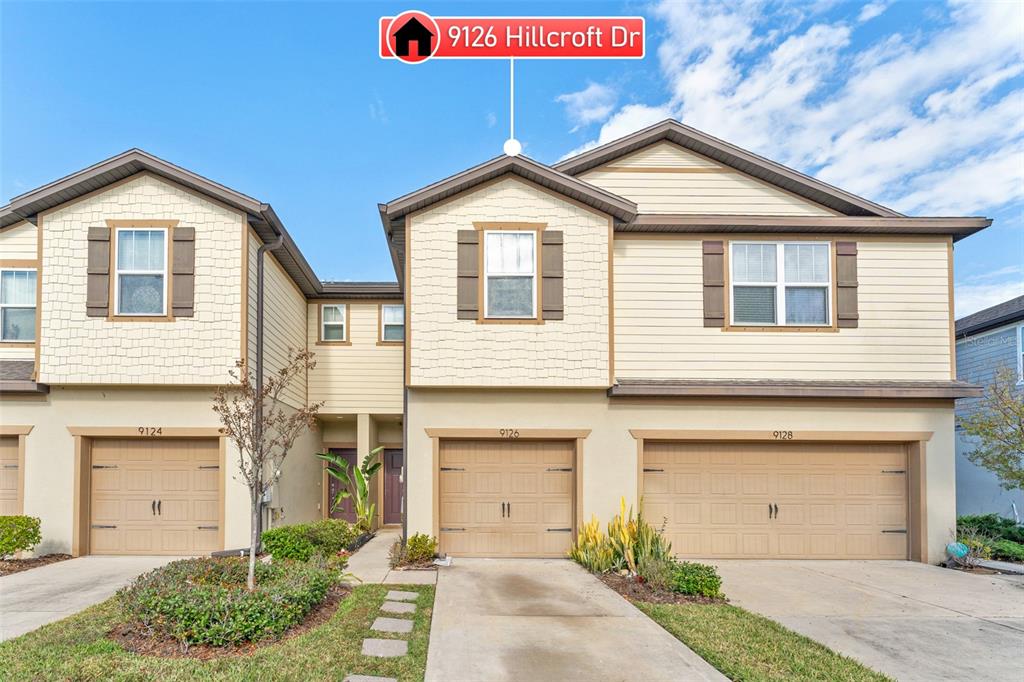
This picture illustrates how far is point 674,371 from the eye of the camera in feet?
35.4

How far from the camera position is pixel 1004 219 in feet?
37.8

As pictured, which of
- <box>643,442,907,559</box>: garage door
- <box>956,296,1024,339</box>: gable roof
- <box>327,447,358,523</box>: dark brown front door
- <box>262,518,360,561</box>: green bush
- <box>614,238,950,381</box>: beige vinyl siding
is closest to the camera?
<box>262,518,360,561</box>: green bush

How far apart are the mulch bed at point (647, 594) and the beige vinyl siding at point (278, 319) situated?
699cm

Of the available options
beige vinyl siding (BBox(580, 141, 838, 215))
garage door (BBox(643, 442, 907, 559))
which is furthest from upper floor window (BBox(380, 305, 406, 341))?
garage door (BBox(643, 442, 907, 559))

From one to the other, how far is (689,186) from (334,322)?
8838 millimetres

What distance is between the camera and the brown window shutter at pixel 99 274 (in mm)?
10359

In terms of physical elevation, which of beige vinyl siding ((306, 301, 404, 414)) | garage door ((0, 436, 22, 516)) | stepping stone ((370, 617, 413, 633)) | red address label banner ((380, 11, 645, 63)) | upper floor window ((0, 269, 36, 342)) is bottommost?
stepping stone ((370, 617, 413, 633))

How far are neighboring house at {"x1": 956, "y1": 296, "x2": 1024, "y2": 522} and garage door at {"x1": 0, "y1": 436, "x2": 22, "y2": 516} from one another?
63.5 feet

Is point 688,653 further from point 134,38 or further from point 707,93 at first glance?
point 134,38

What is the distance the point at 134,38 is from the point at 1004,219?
1689 cm

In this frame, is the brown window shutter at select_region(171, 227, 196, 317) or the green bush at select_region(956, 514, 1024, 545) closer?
the brown window shutter at select_region(171, 227, 196, 317)

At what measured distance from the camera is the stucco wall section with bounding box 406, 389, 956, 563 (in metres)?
10.4

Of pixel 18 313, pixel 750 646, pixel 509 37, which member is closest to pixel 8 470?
pixel 18 313

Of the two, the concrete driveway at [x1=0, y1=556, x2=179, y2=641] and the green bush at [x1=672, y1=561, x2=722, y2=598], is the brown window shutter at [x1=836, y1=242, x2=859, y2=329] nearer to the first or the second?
the green bush at [x1=672, y1=561, x2=722, y2=598]
